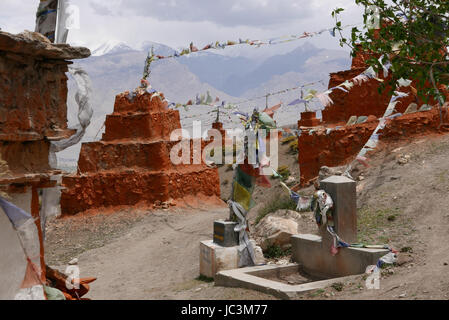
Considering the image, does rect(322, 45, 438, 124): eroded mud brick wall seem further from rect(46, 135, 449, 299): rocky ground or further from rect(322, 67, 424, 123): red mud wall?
rect(46, 135, 449, 299): rocky ground

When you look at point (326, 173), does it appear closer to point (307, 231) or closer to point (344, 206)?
point (307, 231)

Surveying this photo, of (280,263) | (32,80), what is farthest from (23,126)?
(280,263)

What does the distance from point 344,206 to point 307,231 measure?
2.94 meters

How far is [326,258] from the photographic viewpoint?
10.1 meters

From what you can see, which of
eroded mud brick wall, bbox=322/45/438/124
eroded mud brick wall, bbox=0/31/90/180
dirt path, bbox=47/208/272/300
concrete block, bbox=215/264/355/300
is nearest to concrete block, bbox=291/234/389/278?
concrete block, bbox=215/264/355/300

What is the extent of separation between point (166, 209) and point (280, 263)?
8.57m

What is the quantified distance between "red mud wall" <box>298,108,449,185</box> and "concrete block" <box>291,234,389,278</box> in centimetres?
623

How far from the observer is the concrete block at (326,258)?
30.3ft

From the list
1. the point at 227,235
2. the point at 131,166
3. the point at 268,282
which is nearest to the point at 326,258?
the point at 268,282

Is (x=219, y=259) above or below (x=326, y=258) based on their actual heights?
below

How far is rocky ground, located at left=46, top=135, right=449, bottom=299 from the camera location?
339 inches

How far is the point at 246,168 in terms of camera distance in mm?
11703
